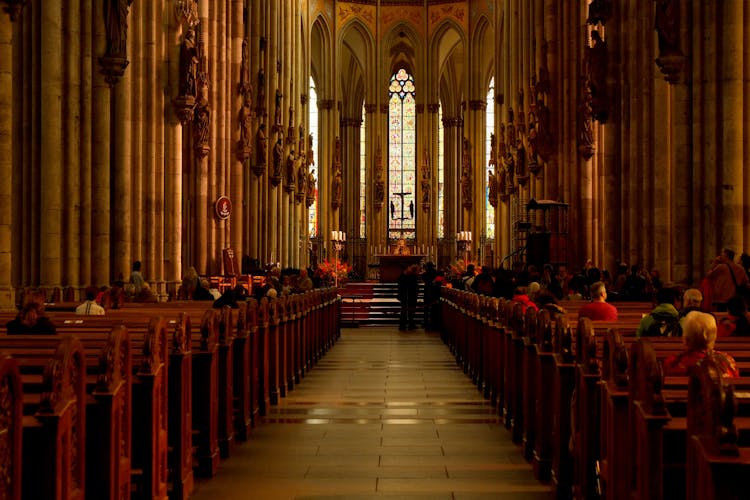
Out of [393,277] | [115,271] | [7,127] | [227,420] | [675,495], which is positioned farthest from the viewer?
[393,277]

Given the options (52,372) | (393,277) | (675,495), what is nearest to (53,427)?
(52,372)

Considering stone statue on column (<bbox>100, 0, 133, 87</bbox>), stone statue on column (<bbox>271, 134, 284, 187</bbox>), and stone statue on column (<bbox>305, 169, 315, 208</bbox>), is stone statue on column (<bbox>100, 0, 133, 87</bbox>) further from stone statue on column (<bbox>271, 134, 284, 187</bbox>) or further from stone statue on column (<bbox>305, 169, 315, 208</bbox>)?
stone statue on column (<bbox>305, 169, 315, 208</bbox>)

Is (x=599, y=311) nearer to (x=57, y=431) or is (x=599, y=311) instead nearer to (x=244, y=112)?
(x=57, y=431)

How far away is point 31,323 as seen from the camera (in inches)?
298

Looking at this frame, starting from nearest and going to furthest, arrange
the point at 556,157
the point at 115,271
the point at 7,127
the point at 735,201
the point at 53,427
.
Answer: the point at 53,427 < the point at 7,127 < the point at 735,201 < the point at 115,271 < the point at 556,157

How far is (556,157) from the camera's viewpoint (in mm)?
28438

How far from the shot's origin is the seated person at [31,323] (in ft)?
24.9

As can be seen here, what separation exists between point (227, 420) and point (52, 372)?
14.7 ft

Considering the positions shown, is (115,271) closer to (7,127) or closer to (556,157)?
(7,127)

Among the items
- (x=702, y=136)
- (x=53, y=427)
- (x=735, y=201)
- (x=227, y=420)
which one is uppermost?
(x=702, y=136)

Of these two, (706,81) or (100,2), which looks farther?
(100,2)

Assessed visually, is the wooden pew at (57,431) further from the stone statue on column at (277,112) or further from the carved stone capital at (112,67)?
the stone statue on column at (277,112)

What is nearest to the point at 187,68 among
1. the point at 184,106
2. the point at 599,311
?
the point at 184,106

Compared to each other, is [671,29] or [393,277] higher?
[671,29]
